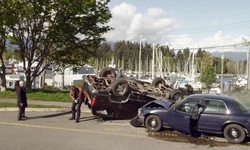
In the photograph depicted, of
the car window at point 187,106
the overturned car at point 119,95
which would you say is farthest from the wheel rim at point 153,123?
the overturned car at point 119,95

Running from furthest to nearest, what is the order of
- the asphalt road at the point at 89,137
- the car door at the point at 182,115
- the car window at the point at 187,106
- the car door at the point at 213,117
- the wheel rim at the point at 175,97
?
1. the wheel rim at the point at 175,97
2. the car window at the point at 187,106
3. the car door at the point at 182,115
4. the car door at the point at 213,117
5. the asphalt road at the point at 89,137

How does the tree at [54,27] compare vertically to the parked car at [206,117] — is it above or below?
above

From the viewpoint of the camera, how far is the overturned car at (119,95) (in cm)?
1143

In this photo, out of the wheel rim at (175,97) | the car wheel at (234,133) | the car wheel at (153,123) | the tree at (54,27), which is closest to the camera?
the car wheel at (234,133)

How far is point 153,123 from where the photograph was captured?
10383 mm

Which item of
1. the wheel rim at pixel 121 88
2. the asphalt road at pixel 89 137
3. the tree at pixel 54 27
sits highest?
the tree at pixel 54 27

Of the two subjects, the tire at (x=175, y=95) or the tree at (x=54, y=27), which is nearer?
the tire at (x=175, y=95)

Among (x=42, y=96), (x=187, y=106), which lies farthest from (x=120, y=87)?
(x=42, y=96)

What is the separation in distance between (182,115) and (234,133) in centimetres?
165

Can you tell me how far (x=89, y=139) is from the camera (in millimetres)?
8906

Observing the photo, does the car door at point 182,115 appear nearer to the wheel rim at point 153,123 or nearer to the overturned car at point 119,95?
the wheel rim at point 153,123

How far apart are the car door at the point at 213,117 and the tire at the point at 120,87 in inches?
128

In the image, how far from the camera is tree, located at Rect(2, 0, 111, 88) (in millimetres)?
18312

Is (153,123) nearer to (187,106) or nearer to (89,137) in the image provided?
(187,106)
